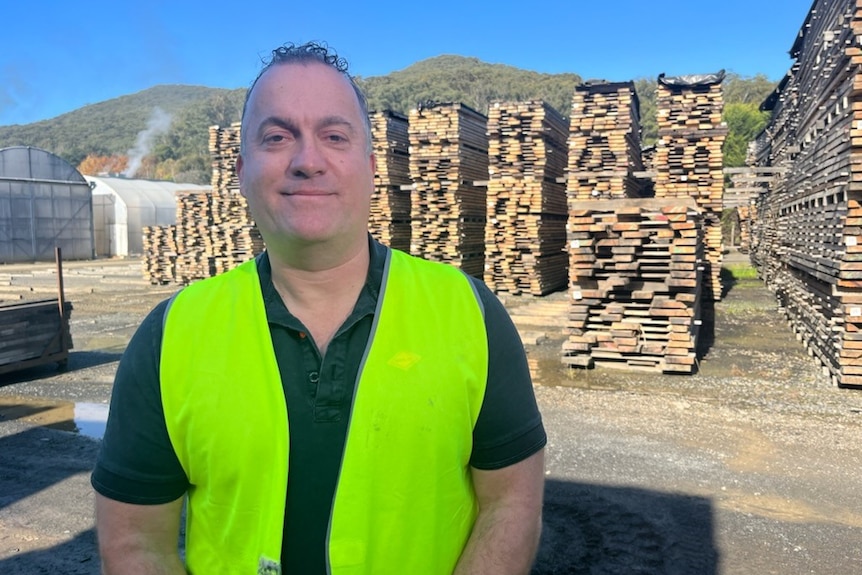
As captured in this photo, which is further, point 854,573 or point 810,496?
point 810,496

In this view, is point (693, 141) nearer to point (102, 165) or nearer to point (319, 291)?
point (319, 291)

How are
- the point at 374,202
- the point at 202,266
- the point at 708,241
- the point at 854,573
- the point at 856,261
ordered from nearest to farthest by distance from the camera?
the point at 854,573
the point at 856,261
the point at 708,241
the point at 374,202
the point at 202,266

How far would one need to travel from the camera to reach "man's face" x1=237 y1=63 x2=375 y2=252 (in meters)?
1.59

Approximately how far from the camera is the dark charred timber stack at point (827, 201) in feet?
25.3

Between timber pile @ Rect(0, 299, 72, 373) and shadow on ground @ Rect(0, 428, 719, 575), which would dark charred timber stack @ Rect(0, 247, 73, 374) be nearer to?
timber pile @ Rect(0, 299, 72, 373)

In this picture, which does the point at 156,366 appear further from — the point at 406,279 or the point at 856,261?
the point at 856,261

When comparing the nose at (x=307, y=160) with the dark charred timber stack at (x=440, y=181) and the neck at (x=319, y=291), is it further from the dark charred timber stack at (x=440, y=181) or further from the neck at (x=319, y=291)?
the dark charred timber stack at (x=440, y=181)

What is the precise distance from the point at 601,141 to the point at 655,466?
36.6 feet

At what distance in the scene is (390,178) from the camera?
60.2 ft

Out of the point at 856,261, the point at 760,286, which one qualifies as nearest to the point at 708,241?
the point at 760,286

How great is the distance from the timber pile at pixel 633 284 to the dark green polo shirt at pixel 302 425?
7669mm

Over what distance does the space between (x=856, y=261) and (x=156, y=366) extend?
859 centimetres

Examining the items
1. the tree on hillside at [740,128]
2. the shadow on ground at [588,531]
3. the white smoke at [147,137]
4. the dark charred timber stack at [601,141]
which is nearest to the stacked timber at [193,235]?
the dark charred timber stack at [601,141]

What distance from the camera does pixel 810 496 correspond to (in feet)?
16.0
